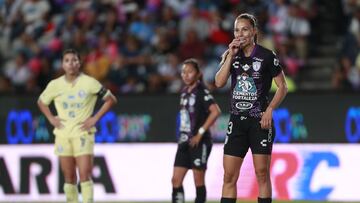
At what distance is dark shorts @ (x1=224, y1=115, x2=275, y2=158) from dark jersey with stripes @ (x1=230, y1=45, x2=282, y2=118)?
0.09 metres

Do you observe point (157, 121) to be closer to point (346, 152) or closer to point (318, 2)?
point (346, 152)

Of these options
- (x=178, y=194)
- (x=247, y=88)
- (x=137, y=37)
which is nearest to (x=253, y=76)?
(x=247, y=88)

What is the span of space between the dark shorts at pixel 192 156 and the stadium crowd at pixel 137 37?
4.25 meters

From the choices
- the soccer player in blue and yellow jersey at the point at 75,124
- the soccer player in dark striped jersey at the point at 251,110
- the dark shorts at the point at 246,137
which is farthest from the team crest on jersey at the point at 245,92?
the soccer player in blue and yellow jersey at the point at 75,124

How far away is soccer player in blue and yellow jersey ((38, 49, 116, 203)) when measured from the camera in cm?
1225

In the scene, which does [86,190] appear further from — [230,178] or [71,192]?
[230,178]

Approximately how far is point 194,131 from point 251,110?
2996 millimetres

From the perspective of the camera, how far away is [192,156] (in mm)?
12836

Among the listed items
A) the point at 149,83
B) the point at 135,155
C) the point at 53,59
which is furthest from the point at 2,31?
the point at 135,155

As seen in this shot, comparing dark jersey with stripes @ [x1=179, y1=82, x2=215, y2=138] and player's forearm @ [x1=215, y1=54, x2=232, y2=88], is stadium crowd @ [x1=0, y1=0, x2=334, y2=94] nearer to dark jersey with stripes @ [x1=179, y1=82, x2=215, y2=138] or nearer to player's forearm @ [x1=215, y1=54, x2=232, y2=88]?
dark jersey with stripes @ [x1=179, y1=82, x2=215, y2=138]

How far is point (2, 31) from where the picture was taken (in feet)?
66.0

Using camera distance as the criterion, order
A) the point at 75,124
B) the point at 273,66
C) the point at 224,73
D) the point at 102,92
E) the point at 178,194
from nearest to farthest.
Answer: the point at 224,73 → the point at 273,66 → the point at 75,124 → the point at 102,92 → the point at 178,194

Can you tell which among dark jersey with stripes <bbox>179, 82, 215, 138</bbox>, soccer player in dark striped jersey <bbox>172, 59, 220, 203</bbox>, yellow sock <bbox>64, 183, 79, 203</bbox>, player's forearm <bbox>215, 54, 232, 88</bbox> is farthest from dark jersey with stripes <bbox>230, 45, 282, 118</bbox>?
yellow sock <bbox>64, 183, 79, 203</bbox>

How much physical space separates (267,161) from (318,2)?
33.2 ft
